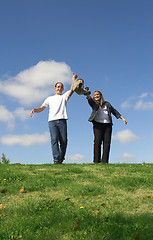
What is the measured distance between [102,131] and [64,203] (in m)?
6.09

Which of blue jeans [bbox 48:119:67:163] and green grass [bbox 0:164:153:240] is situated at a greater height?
blue jeans [bbox 48:119:67:163]

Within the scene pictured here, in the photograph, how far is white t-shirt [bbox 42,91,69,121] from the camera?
11180 mm

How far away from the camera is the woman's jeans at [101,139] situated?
38.4ft

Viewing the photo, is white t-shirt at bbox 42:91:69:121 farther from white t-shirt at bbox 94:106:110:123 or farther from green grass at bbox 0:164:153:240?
green grass at bbox 0:164:153:240

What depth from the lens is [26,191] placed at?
7.39 metres

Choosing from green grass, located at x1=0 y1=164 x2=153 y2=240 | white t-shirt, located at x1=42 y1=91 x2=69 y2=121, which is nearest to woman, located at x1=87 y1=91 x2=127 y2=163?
white t-shirt, located at x1=42 y1=91 x2=69 y2=121

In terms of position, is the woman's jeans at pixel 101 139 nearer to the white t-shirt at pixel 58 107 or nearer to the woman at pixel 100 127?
the woman at pixel 100 127

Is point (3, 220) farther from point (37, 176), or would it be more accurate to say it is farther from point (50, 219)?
point (37, 176)

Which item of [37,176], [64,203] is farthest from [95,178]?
[64,203]

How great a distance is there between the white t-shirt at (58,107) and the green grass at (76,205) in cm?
268

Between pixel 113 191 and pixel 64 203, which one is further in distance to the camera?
pixel 113 191

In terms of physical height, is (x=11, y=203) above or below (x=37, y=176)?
below

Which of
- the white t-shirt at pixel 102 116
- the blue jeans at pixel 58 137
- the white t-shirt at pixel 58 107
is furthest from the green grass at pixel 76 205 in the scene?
the white t-shirt at pixel 102 116

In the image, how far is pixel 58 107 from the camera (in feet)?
36.9
